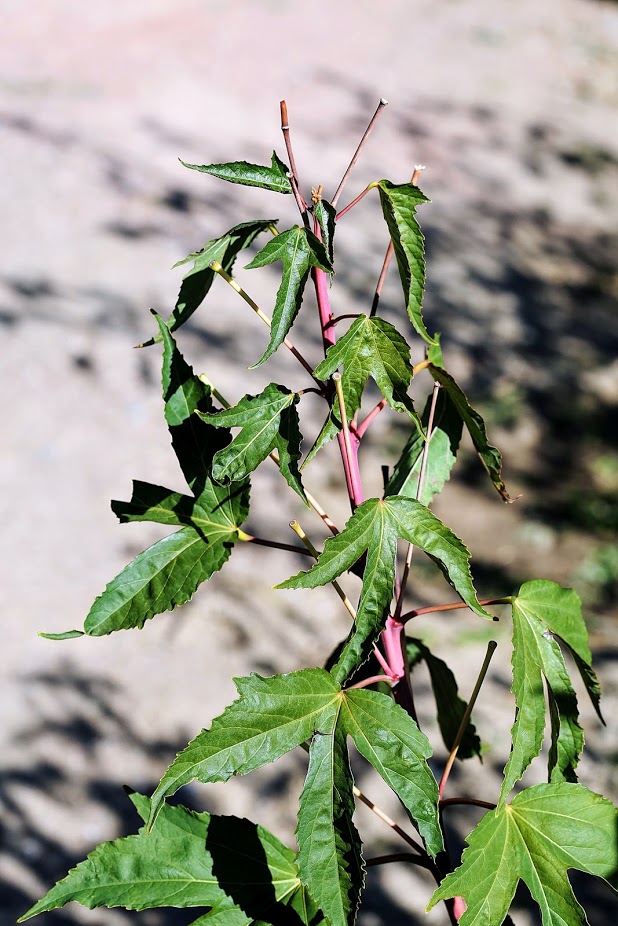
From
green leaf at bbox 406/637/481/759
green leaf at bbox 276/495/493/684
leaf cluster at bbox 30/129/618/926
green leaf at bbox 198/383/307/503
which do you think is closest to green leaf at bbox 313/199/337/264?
leaf cluster at bbox 30/129/618/926

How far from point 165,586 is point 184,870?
349mm

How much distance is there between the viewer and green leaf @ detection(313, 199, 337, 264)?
1.12 meters

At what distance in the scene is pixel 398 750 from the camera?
105 cm

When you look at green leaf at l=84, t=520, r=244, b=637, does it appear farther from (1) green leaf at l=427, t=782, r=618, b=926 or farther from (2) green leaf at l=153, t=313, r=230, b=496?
(1) green leaf at l=427, t=782, r=618, b=926

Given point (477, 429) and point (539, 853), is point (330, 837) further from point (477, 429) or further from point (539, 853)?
point (477, 429)

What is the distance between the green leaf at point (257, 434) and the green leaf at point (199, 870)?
0.44 metres

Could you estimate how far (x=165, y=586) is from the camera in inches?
47.6

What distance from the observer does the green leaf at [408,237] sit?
109 cm

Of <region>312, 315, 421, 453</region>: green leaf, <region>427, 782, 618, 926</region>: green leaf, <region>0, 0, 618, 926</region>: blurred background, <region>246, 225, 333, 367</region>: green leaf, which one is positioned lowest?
<region>427, 782, 618, 926</region>: green leaf

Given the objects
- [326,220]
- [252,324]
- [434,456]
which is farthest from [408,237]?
[252,324]

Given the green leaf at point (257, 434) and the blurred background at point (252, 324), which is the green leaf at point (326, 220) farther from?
the blurred background at point (252, 324)

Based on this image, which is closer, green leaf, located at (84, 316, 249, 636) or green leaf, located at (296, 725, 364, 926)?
green leaf, located at (296, 725, 364, 926)

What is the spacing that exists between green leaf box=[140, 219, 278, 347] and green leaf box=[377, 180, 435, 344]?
0.49ft

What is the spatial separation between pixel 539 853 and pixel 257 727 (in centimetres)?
37
